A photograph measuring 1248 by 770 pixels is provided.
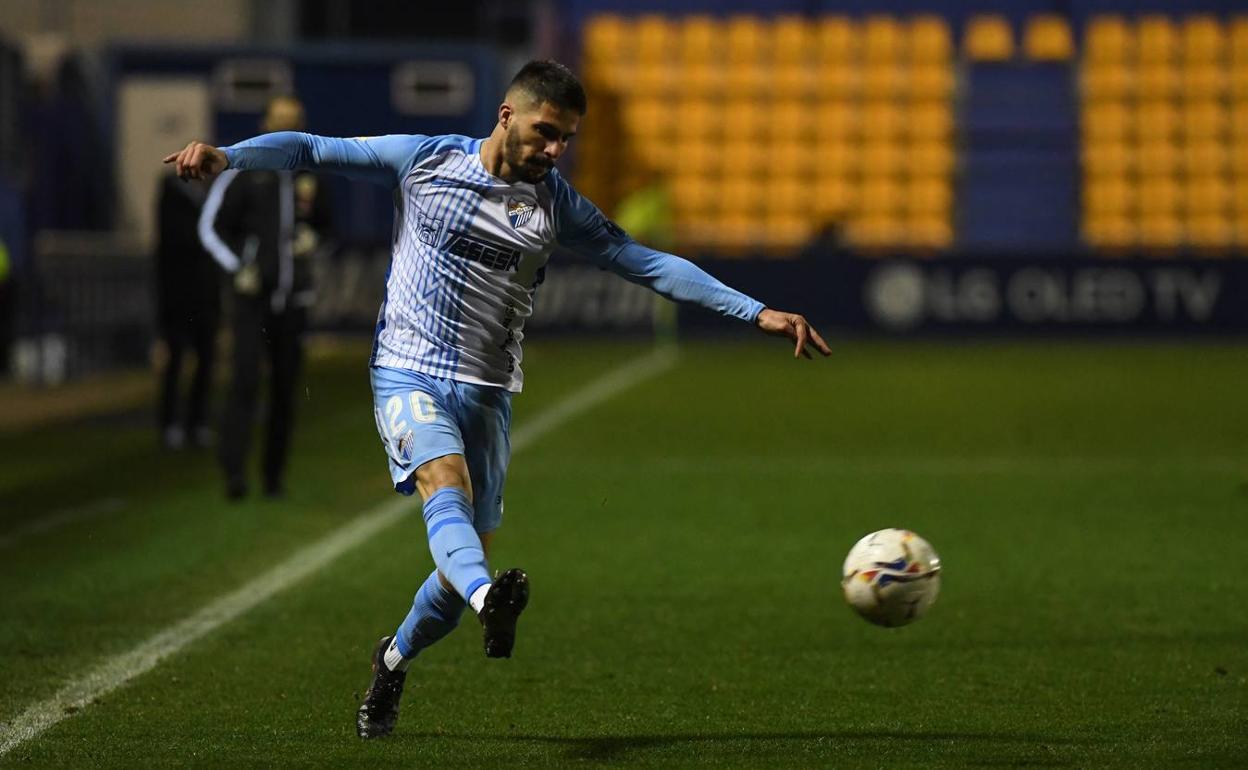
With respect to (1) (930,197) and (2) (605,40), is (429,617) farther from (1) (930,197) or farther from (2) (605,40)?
(2) (605,40)

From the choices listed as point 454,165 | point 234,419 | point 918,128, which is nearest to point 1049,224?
point 918,128

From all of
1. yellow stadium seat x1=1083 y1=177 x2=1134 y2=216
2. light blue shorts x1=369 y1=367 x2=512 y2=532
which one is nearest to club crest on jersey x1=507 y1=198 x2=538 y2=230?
light blue shorts x1=369 y1=367 x2=512 y2=532

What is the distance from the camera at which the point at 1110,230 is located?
31.1 metres

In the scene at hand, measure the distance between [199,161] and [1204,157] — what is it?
28.1m

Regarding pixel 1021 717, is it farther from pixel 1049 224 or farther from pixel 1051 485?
pixel 1049 224

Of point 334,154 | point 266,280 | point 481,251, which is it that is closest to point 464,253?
point 481,251

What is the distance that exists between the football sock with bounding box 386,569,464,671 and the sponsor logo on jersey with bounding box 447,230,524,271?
0.92 m

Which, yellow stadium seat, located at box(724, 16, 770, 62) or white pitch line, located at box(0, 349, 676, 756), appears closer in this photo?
white pitch line, located at box(0, 349, 676, 756)

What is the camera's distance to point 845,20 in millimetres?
33062

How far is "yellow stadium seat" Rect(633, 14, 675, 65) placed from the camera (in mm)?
32719

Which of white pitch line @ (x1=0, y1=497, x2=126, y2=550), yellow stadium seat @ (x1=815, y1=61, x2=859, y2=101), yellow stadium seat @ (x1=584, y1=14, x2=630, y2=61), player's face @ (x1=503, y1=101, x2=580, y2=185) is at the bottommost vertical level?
white pitch line @ (x1=0, y1=497, x2=126, y2=550)

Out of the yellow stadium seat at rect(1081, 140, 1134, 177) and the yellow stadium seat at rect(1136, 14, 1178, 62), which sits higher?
the yellow stadium seat at rect(1136, 14, 1178, 62)

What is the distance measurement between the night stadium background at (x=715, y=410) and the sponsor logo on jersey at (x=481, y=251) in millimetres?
1379

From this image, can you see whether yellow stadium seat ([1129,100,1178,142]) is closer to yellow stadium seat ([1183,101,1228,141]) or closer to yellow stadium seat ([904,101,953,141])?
yellow stadium seat ([1183,101,1228,141])
